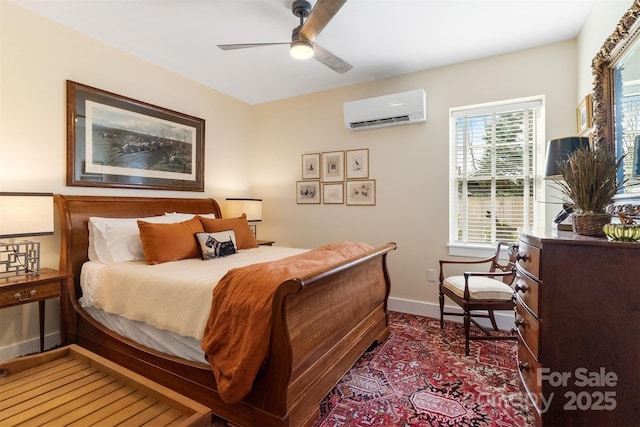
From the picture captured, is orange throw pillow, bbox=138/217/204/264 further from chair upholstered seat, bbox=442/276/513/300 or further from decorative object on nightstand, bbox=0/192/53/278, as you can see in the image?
chair upholstered seat, bbox=442/276/513/300

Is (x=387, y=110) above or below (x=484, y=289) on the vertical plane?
above

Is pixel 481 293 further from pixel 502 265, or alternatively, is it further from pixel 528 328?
pixel 528 328

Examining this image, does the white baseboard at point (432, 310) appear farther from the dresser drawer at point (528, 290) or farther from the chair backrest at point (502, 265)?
the dresser drawer at point (528, 290)

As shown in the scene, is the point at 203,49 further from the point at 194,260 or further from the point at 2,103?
the point at 194,260

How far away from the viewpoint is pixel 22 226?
6.84 ft

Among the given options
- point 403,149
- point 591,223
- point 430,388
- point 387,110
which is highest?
point 387,110

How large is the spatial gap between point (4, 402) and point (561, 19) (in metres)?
4.12

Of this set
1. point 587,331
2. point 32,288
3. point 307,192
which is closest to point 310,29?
point 307,192

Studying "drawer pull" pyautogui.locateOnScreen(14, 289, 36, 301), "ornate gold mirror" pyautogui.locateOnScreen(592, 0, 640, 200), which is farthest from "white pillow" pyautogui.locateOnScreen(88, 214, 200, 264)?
"ornate gold mirror" pyautogui.locateOnScreen(592, 0, 640, 200)

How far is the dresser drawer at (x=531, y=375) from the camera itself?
148 centimetres

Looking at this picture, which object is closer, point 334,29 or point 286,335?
point 286,335

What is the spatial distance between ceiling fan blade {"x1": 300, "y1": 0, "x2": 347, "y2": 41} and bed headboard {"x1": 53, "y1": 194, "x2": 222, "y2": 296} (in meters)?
2.20

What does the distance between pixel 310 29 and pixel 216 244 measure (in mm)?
1830

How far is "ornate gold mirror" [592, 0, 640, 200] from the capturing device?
60.6 inches
